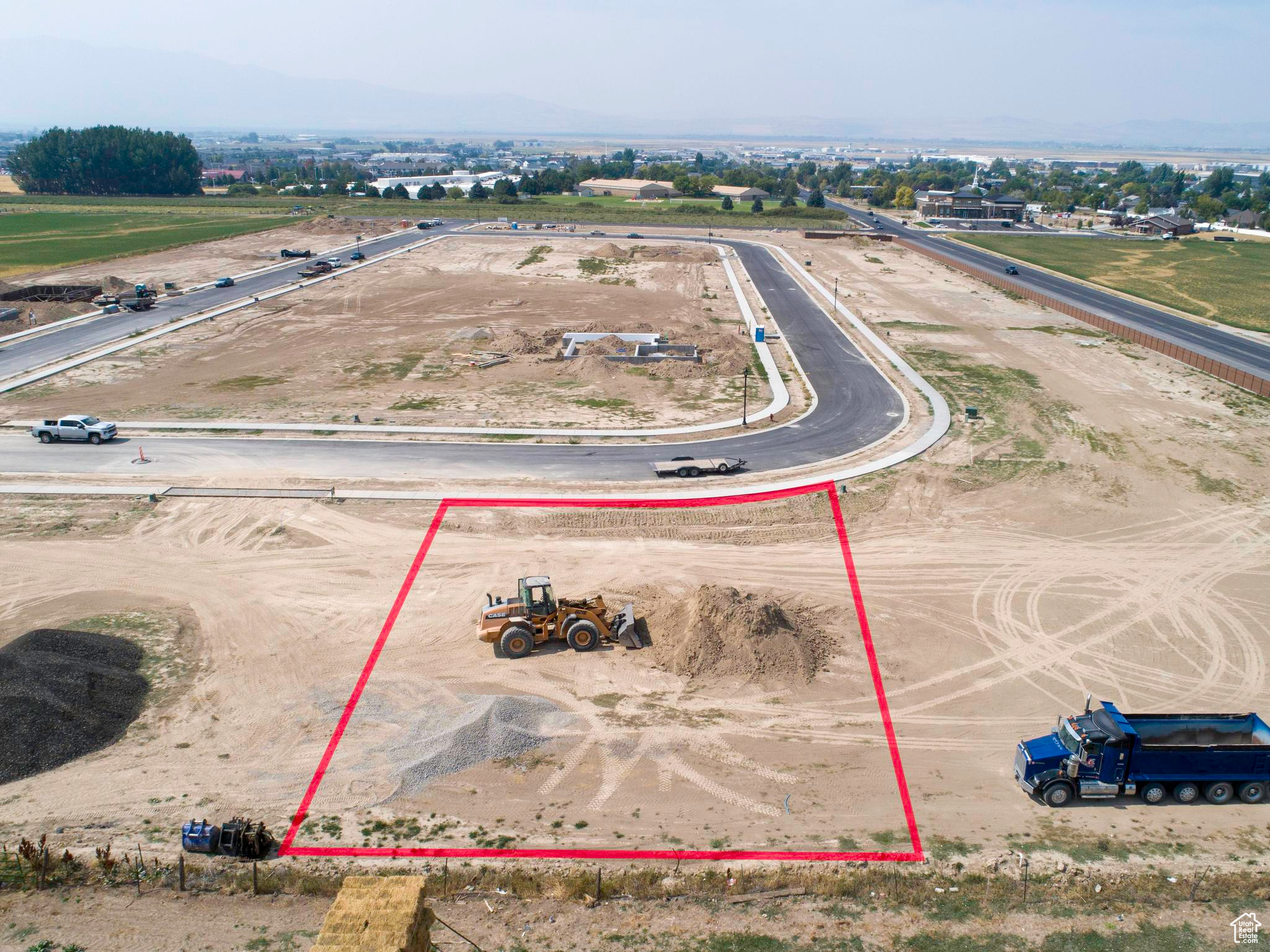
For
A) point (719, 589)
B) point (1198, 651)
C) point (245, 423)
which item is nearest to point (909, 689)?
point (719, 589)

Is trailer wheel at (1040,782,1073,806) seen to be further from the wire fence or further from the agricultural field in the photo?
the agricultural field

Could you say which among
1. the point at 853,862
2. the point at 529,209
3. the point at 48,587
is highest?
the point at 529,209

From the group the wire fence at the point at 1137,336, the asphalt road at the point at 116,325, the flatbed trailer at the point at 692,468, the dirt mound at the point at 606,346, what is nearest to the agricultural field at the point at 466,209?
the wire fence at the point at 1137,336

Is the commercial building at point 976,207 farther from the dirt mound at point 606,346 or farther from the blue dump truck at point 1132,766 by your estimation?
the blue dump truck at point 1132,766

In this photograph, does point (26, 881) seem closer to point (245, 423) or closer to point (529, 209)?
point (245, 423)

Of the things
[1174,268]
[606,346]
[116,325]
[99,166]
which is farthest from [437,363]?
[99,166]

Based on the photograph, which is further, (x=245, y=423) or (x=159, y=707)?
(x=245, y=423)

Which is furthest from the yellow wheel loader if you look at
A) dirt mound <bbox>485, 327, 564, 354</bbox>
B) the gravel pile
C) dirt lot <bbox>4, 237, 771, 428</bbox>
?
dirt mound <bbox>485, 327, 564, 354</bbox>
